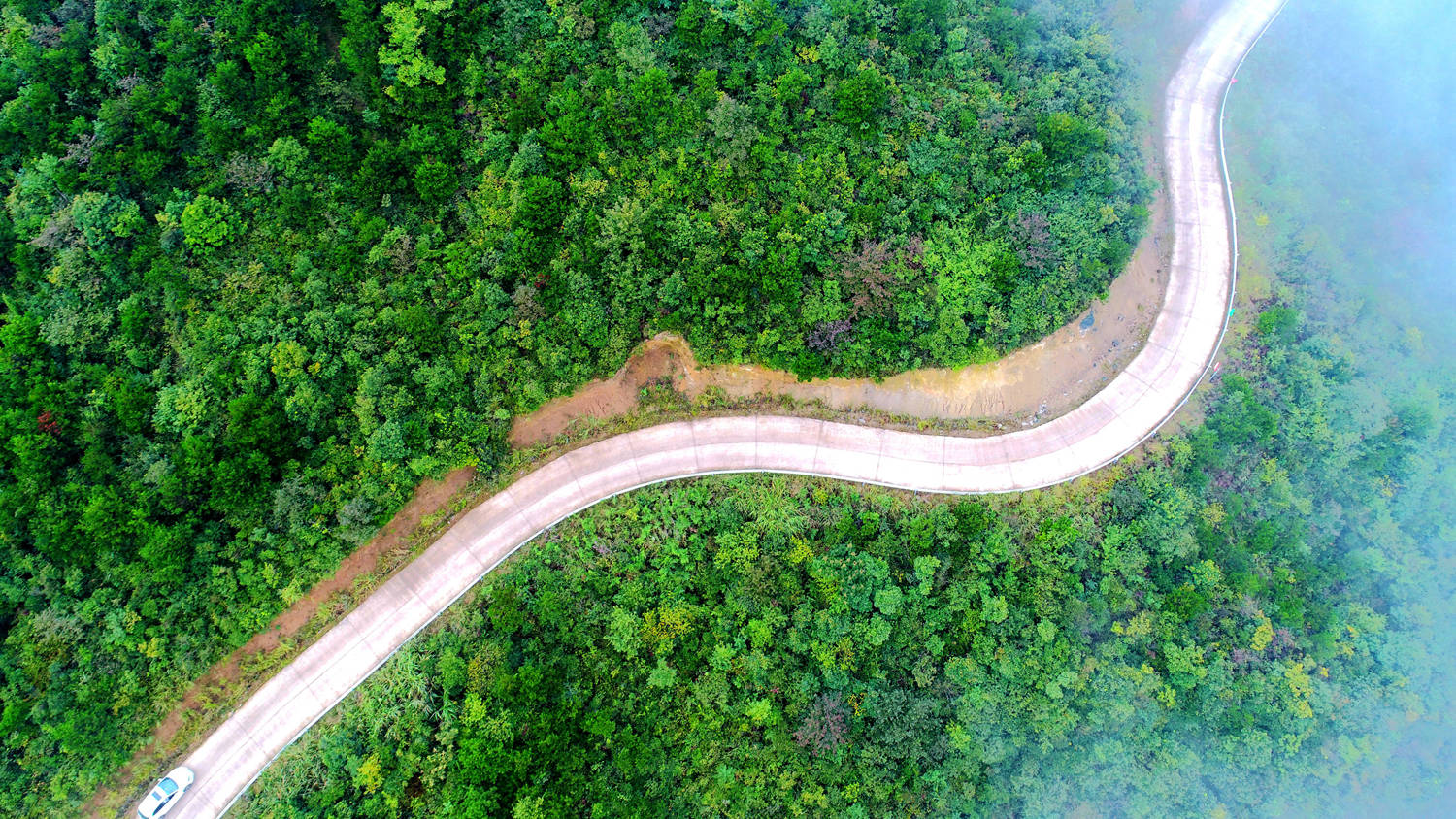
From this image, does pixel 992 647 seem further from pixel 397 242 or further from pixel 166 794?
pixel 166 794

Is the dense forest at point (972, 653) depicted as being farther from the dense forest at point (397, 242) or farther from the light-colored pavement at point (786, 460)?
the dense forest at point (397, 242)

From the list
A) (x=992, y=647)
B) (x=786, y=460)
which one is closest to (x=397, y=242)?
(x=786, y=460)

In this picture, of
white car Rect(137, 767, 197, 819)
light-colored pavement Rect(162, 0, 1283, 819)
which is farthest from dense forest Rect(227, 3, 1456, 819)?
white car Rect(137, 767, 197, 819)

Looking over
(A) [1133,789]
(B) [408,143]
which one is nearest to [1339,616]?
(A) [1133,789]

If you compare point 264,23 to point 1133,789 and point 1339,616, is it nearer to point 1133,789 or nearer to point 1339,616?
point 1133,789

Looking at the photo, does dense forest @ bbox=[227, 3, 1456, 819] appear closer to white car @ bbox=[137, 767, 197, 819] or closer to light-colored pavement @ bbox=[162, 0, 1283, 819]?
light-colored pavement @ bbox=[162, 0, 1283, 819]

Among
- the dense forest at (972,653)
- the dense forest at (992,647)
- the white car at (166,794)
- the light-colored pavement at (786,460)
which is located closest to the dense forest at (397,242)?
the white car at (166,794)
